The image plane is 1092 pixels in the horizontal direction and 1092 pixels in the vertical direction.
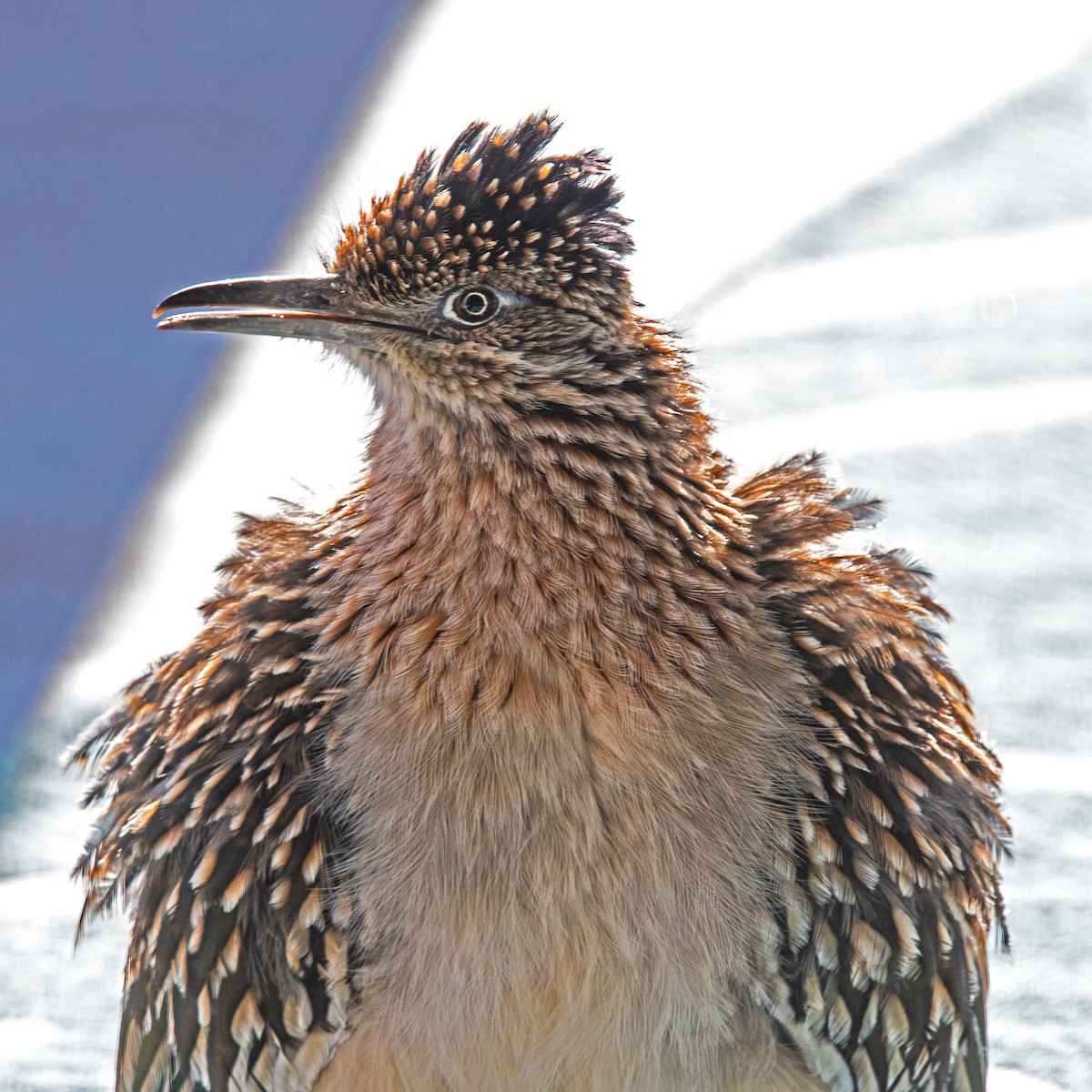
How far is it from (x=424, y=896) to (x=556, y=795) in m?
0.31

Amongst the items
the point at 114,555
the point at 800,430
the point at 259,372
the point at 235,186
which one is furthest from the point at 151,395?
the point at 800,430

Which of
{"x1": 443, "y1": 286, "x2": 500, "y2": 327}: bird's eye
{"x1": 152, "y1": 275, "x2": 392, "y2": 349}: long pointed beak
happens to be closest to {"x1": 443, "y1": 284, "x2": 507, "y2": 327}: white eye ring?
{"x1": 443, "y1": 286, "x2": 500, "y2": 327}: bird's eye

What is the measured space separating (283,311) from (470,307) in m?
0.35

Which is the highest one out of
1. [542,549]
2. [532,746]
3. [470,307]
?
[470,307]

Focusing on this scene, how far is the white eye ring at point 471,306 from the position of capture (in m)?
3.09

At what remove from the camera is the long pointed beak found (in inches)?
124

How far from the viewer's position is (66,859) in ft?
15.4

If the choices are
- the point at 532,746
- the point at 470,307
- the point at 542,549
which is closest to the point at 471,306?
the point at 470,307

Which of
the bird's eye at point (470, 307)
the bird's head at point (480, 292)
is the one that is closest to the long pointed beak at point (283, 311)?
the bird's head at point (480, 292)

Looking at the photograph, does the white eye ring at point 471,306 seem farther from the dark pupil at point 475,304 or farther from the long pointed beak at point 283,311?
the long pointed beak at point 283,311

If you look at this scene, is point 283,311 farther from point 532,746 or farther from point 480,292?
point 532,746

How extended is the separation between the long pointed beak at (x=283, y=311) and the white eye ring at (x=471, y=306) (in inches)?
5.3

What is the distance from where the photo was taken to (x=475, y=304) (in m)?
3.10

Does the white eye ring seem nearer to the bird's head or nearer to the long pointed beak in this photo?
the bird's head
